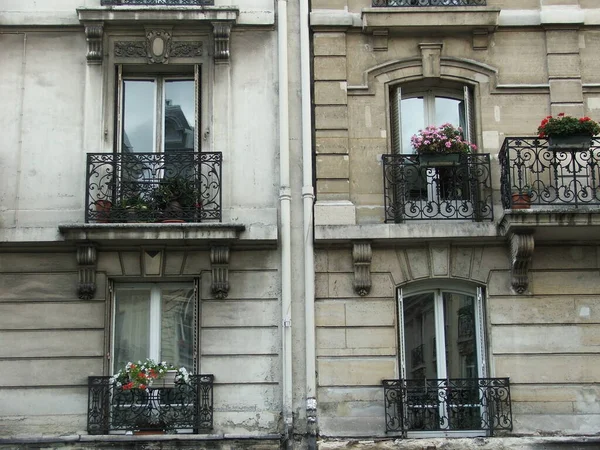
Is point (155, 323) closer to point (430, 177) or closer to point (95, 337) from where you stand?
point (95, 337)

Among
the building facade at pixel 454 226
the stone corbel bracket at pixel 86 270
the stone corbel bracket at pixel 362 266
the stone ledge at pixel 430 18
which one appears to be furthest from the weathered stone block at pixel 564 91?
the stone corbel bracket at pixel 86 270

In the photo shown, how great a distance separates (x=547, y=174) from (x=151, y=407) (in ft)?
18.7

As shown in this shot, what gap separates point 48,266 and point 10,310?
695mm

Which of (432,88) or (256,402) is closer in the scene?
(256,402)

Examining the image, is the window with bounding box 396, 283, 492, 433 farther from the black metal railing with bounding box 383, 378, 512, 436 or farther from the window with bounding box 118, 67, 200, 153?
the window with bounding box 118, 67, 200, 153

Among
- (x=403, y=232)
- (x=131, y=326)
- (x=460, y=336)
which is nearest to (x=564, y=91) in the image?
(x=403, y=232)

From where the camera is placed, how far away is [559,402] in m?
12.8

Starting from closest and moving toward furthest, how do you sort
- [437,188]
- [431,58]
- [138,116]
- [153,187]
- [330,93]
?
[153,187], [437,188], [330,93], [431,58], [138,116]

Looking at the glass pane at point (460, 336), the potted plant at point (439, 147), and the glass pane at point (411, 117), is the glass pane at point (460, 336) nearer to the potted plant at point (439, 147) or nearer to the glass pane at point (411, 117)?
the potted plant at point (439, 147)

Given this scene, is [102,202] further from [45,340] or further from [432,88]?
[432,88]

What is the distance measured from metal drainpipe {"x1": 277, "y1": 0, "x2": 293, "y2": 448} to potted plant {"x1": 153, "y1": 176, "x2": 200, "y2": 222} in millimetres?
1097

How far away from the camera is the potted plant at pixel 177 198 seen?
1320 centimetres

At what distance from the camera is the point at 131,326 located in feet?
43.7

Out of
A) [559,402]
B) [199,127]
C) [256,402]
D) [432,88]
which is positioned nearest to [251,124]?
[199,127]
